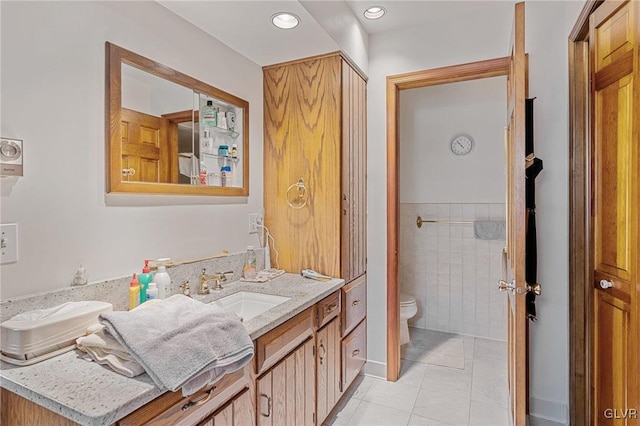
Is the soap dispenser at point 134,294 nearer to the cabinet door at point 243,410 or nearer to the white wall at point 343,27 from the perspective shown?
the cabinet door at point 243,410

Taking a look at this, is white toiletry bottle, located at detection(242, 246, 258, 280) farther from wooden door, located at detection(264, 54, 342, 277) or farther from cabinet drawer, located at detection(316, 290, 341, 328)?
cabinet drawer, located at detection(316, 290, 341, 328)

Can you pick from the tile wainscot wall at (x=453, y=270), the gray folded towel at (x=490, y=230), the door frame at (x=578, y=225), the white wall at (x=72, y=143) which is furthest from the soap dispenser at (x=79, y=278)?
the gray folded towel at (x=490, y=230)

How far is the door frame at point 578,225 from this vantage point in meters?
1.87

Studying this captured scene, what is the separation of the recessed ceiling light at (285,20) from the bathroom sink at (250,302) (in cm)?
140

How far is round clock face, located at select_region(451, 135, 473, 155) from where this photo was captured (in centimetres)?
340

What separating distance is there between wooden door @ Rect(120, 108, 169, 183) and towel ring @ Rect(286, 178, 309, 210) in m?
0.82

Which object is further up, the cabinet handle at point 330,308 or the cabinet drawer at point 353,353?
the cabinet handle at point 330,308

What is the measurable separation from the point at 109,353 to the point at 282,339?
0.68 metres

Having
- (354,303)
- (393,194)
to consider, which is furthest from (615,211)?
(354,303)

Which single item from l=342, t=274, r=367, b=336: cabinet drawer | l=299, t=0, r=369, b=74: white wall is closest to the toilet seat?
l=342, t=274, r=367, b=336: cabinet drawer

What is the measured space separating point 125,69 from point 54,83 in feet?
1.01

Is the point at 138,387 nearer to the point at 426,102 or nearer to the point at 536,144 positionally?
the point at 536,144

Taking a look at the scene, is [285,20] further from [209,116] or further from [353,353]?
[353,353]

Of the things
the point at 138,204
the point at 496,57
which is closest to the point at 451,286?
the point at 496,57
